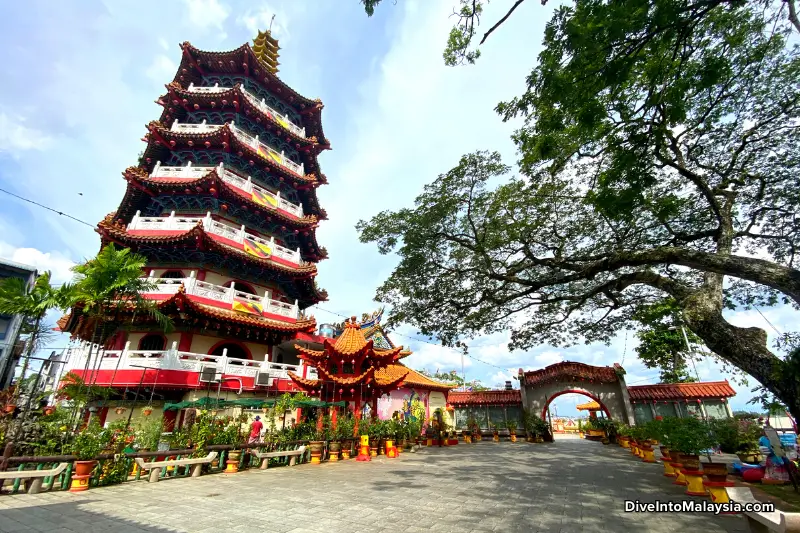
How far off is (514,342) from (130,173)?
17233mm

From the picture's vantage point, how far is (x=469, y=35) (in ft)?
15.0

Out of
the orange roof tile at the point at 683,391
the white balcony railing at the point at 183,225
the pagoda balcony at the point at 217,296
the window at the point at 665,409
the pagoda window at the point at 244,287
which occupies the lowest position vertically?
the window at the point at 665,409

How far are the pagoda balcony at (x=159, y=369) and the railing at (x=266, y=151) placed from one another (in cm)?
1035

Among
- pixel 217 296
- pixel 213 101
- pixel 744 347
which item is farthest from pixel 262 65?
pixel 744 347

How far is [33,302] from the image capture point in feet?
27.6

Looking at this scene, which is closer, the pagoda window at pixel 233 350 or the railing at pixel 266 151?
the pagoda window at pixel 233 350

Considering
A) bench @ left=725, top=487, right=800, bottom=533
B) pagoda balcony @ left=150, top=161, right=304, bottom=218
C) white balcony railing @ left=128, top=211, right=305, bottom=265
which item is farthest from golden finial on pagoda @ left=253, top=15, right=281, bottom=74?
bench @ left=725, top=487, right=800, bottom=533

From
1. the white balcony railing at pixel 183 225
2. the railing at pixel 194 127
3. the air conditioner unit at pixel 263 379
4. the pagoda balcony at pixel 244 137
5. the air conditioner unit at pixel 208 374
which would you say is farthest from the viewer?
the pagoda balcony at pixel 244 137

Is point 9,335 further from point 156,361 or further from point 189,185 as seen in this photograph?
point 156,361

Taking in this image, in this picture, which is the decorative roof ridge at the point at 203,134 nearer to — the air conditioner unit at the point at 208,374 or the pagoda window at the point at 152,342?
the pagoda window at the point at 152,342

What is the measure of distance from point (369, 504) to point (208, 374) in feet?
27.4

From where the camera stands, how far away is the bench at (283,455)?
9.82 m

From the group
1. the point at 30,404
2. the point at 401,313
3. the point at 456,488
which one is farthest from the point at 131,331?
the point at 456,488

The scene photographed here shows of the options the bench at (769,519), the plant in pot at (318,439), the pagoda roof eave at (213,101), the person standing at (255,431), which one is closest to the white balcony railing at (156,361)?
the person standing at (255,431)
